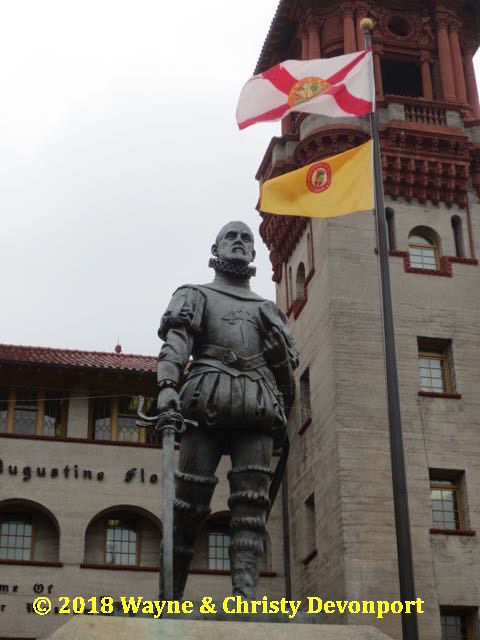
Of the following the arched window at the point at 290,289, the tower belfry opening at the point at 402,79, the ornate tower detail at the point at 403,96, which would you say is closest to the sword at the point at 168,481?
Answer: the ornate tower detail at the point at 403,96

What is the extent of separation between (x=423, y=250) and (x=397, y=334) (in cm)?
366

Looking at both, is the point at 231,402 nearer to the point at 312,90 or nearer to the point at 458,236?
the point at 312,90

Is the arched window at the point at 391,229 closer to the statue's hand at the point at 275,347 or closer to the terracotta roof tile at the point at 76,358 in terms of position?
the terracotta roof tile at the point at 76,358

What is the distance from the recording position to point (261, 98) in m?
21.8

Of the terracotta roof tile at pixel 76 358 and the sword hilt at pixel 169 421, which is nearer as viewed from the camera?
the sword hilt at pixel 169 421

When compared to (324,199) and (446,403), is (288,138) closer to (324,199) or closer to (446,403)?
(446,403)

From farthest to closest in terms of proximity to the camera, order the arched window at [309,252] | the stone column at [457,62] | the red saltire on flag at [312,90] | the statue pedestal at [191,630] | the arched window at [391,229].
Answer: the stone column at [457,62]
the arched window at [309,252]
the arched window at [391,229]
the red saltire on flag at [312,90]
the statue pedestal at [191,630]

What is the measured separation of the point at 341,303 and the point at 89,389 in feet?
27.5

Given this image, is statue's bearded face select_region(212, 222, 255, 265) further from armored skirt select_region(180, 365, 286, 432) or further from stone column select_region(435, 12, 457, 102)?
stone column select_region(435, 12, 457, 102)

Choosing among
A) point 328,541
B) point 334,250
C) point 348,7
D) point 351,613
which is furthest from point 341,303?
point 348,7

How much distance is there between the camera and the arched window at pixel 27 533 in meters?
34.4

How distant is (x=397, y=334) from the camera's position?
3409 centimetres

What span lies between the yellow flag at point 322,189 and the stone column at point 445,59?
1993 centimetres

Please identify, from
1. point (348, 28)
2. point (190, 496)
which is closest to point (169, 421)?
point (190, 496)
